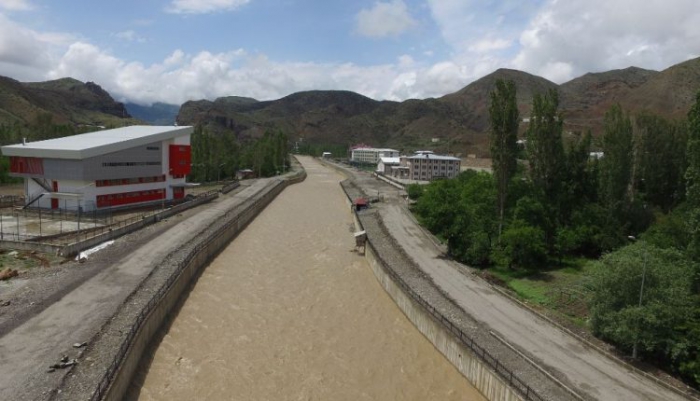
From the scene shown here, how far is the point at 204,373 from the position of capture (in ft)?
69.8

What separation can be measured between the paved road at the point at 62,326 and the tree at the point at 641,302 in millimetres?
22381

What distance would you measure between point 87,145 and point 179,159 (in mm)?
10843

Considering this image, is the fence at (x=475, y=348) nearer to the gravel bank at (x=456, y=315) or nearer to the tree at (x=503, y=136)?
the gravel bank at (x=456, y=315)

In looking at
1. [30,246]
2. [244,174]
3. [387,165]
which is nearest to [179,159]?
[30,246]

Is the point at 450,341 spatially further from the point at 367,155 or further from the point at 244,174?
the point at 367,155

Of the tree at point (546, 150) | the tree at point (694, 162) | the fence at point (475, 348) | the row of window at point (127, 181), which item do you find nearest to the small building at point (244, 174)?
the row of window at point (127, 181)

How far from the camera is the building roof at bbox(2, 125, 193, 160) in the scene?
4800 cm

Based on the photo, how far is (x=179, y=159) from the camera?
194 ft

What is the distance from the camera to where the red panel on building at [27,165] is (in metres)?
49.5

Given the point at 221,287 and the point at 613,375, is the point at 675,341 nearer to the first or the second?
the point at 613,375

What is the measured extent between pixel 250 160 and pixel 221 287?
83.8m

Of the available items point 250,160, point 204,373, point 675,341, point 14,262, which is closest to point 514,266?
point 675,341

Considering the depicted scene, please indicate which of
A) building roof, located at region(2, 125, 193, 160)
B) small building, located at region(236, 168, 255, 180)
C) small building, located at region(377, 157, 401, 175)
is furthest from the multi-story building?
building roof, located at region(2, 125, 193, 160)

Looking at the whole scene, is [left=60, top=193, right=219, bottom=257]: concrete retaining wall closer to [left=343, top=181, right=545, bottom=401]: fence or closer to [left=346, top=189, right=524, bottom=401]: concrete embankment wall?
[left=346, top=189, right=524, bottom=401]: concrete embankment wall
